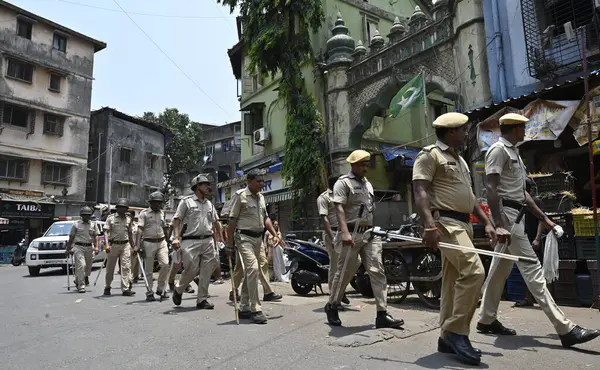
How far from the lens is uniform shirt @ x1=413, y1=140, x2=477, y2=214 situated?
3.68 metres

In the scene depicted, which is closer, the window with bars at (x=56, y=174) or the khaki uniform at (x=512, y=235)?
the khaki uniform at (x=512, y=235)

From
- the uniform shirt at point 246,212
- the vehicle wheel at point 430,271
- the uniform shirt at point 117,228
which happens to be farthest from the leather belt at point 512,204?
the uniform shirt at point 117,228

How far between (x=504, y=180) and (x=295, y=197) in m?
12.7

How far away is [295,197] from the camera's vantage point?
1675 cm

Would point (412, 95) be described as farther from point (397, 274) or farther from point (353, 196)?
point (353, 196)

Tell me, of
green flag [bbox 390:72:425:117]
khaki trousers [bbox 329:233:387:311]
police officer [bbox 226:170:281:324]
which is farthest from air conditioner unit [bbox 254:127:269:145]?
khaki trousers [bbox 329:233:387:311]

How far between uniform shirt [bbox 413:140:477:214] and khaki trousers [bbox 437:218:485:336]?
0.48 feet

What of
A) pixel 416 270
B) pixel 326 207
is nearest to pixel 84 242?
pixel 326 207

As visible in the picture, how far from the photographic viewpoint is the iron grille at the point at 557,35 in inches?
351

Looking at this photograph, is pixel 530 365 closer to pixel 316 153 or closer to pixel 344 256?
pixel 344 256

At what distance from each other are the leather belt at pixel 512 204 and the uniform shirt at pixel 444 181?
701 millimetres

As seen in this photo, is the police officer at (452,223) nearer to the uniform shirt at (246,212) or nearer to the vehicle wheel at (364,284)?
the uniform shirt at (246,212)

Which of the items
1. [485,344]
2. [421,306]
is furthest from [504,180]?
[421,306]

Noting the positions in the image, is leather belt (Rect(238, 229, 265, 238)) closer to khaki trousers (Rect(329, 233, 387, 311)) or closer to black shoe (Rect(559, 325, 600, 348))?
khaki trousers (Rect(329, 233, 387, 311))
